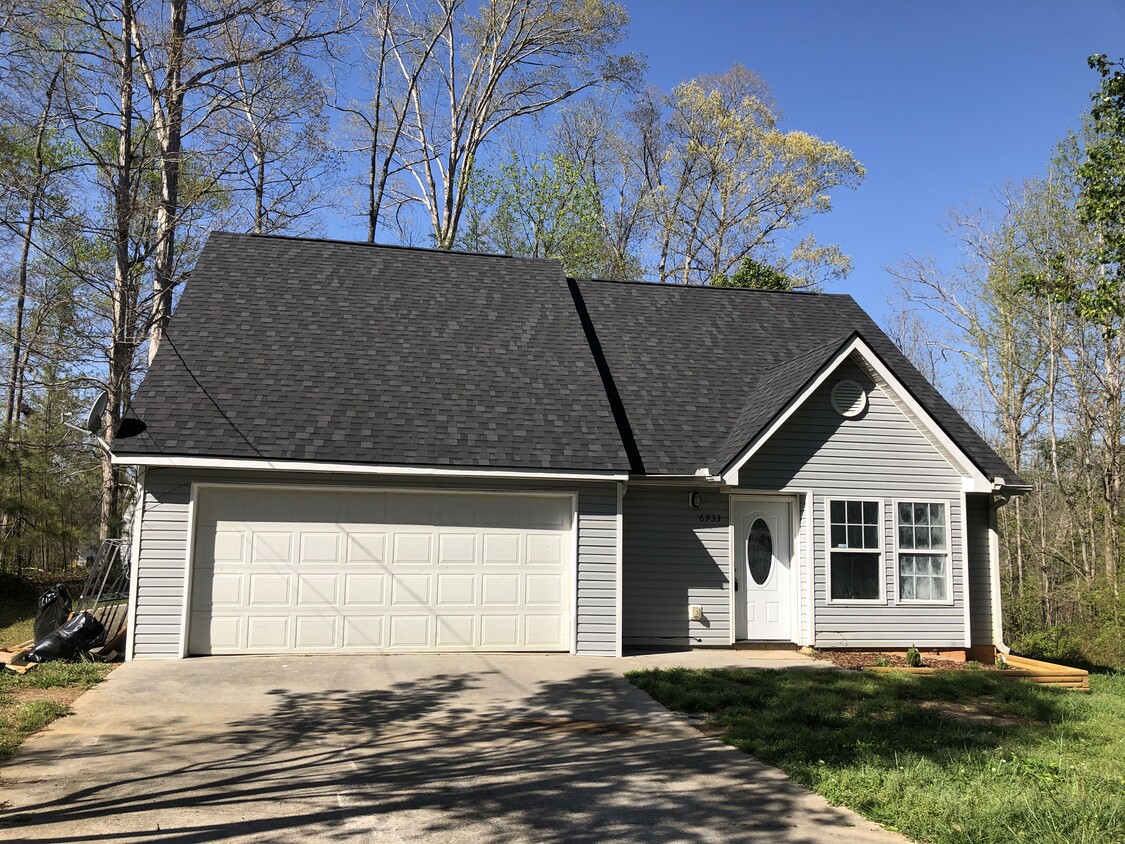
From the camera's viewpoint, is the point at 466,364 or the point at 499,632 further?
the point at 466,364

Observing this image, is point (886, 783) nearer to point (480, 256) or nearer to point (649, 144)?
point (480, 256)

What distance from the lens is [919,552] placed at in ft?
42.6

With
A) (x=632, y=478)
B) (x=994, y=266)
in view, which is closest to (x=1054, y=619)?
(x=994, y=266)

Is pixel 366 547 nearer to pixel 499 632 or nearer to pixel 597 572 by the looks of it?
pixel 499 632

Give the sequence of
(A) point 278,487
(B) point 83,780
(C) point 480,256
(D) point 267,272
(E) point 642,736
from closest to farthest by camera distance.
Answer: (B) point 83,780 → (E) point 642,736 → (A) point 278,487 → (D) point 267,272 → (C) point 480,256

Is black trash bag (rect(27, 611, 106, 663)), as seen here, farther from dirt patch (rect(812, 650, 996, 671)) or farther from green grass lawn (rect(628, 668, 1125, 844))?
dirt patch (rect(812, 650, 996, 671))

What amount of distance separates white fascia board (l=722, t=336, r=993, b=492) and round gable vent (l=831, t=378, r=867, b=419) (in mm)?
341

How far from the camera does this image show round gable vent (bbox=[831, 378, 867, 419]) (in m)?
13.0

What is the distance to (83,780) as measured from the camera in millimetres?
6027

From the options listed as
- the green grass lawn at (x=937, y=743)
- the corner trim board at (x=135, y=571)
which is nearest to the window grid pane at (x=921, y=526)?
the green grass lawn at (x=937, y=743)

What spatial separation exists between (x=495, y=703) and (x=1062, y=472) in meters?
24.1

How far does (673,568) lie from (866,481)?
10.3 ft

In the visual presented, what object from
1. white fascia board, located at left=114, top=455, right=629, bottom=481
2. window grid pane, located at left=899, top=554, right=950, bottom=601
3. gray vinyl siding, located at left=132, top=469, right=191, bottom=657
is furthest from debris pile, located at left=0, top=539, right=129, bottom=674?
window grid pane, located at left=899, top=554, right=950, bottom=601

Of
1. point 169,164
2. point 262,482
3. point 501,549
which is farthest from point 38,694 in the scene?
point 169,164
